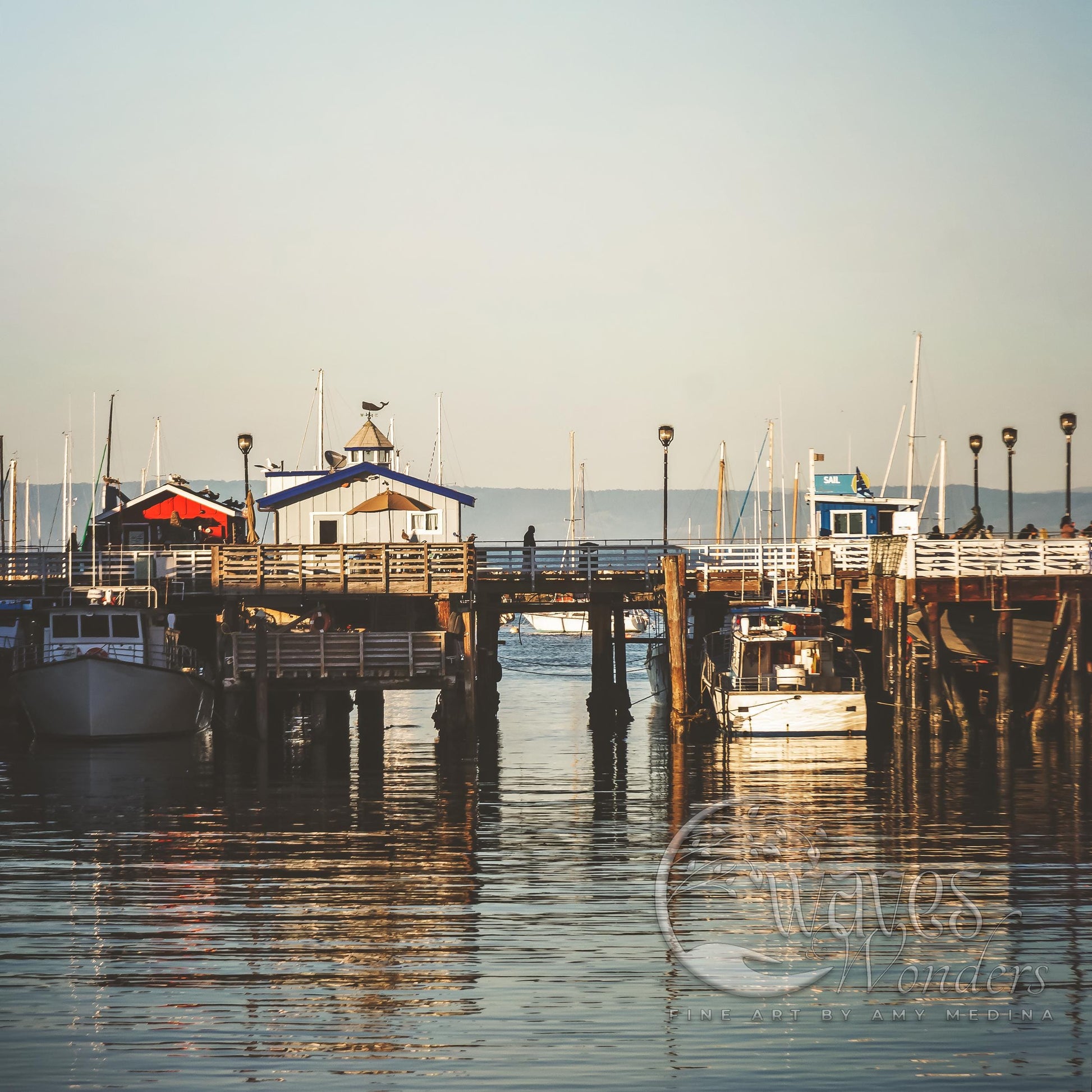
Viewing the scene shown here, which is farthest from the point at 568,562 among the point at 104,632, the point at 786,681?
the point at 104,632

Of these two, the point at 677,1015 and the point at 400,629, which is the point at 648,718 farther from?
the point at 677,1015

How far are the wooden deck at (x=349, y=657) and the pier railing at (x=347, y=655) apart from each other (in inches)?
0.5

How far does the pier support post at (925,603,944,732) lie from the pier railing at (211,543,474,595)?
1245 cm

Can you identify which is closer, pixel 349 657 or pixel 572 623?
pixel 349 657

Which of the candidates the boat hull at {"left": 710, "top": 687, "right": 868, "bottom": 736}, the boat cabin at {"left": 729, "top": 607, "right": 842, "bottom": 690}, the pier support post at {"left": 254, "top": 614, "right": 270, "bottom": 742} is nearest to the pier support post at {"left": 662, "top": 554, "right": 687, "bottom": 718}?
the boat cabin at {"left": 729, "top": 607, "right": 842, "bottom": 690}

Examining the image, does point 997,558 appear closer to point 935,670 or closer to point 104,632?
point 935,670

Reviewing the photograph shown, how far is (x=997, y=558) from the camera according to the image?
117 ft

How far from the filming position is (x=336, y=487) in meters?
46.8

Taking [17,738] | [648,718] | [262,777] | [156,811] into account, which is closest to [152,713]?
[17,738]

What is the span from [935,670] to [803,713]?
4.33m

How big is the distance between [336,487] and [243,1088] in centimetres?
3647

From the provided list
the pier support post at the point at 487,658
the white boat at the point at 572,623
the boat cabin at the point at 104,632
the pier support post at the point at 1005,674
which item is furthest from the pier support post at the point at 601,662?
the white boat at the point at 572,623

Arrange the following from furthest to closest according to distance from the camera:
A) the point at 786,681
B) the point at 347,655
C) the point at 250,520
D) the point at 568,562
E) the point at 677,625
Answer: the point at 250,520 < the point at 568,562 < the point at 677,625 < the point at 786,681 < the point at 347,655

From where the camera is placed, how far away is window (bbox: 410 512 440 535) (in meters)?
46.9
